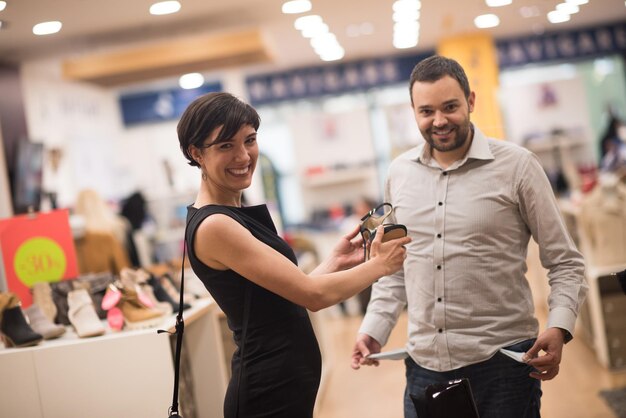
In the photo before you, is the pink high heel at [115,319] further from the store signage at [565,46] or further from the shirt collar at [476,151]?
the store signage at [565,46]

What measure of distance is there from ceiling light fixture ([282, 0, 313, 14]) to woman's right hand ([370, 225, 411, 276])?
484 cm

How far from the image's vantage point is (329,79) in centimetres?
1195

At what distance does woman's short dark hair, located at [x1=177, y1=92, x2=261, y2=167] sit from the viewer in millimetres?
1820

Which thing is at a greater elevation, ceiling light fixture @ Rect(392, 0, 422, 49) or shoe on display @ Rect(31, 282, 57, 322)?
ceiling light fixture @ Rect(392, 0, 422, 49)

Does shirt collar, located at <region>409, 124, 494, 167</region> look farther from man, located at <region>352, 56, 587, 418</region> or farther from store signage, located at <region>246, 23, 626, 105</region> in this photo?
store signage, located at <region>246, 23, 626, 105</region>

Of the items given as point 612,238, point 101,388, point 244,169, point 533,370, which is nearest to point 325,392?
point 612,238

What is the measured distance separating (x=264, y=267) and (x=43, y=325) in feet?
5.69

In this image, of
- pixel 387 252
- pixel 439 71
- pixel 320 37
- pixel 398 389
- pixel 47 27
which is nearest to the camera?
pixel 387 252

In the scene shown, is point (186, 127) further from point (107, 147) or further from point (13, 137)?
point (107, 147)

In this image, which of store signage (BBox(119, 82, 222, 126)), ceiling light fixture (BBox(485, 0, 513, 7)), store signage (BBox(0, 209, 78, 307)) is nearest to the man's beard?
store signage (BBox(0, 209, 78, 307))

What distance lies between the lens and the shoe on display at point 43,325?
10.1ft

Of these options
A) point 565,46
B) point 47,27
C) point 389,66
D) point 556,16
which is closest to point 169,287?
point 47,27

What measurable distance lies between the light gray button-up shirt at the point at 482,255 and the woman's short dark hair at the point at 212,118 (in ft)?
2.28

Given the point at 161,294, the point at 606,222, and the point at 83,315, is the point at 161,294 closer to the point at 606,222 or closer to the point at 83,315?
the point at 83,315
